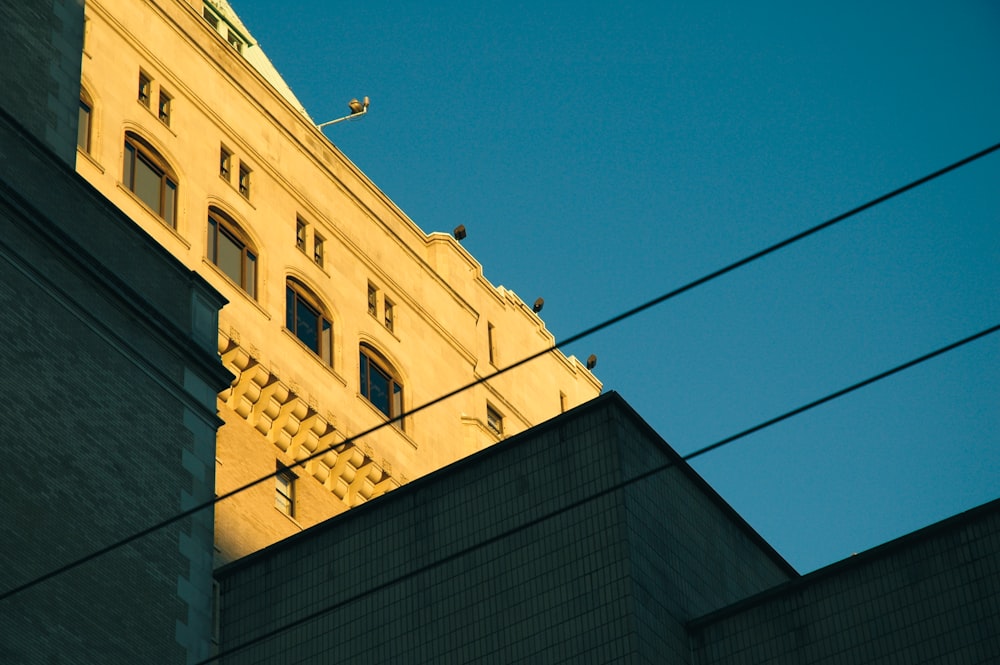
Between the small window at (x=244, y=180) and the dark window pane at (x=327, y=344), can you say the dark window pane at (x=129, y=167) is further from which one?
the dark window pane at (x=327, y=344)

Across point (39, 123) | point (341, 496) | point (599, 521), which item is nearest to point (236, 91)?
point (341, 496)

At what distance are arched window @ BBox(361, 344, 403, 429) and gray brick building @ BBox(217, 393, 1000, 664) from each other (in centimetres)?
1757

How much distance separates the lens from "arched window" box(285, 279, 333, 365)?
51531 millimetres

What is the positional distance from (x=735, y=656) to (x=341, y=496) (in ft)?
70.2

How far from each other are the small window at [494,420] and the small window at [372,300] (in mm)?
5407

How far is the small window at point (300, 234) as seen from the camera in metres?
53.1

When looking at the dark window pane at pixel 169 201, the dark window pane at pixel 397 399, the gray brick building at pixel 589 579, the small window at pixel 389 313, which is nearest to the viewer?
the gray brick building at pixel 589 579

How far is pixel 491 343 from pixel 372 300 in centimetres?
639

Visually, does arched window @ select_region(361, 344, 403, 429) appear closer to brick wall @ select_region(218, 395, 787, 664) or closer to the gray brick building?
the gray brick building

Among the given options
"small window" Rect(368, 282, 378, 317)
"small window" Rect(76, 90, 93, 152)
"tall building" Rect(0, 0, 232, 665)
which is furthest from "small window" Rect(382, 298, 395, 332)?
"tall building" Rect(0, 0, 232, 665)

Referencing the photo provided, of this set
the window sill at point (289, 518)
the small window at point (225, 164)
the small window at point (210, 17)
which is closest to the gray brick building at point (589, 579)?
the window sill at point (289, 518)

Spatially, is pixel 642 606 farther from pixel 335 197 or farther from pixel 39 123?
pixel 335 197

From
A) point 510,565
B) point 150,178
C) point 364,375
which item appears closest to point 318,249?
point 364,375

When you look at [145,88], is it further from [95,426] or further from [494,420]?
[95,426]
